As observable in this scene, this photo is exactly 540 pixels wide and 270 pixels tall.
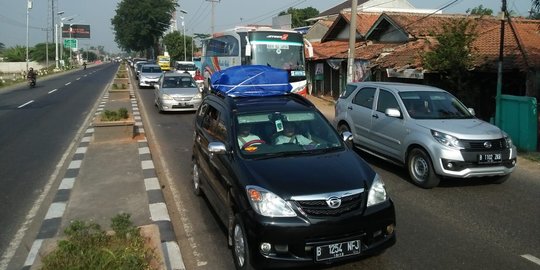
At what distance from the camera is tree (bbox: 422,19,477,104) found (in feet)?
46.8

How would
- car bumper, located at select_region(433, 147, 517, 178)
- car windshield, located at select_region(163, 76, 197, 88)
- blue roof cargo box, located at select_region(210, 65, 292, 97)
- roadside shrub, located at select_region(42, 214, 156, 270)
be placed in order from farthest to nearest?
car windshield, located at select_region(163, 76, 197, 88) < blue roof cargo box, located at select_region(210, 65, 292, 97) < car bumper, located at select_region(433, 147, 517, 178) < roadside shrub, located at select_region(42, 214, 156, 270)

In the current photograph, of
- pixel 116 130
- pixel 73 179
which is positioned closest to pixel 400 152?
pixel 73 179

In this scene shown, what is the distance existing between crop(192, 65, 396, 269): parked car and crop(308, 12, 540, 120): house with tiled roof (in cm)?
952

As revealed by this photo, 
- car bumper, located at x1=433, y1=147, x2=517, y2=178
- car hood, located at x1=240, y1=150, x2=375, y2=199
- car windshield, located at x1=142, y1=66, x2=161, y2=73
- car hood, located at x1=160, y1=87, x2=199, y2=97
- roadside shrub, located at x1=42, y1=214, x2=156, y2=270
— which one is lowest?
roadside shrub, located at x1=42, y1=214, x2=156, y2=270

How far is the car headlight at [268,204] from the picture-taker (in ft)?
13.5

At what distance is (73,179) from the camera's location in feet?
26.5

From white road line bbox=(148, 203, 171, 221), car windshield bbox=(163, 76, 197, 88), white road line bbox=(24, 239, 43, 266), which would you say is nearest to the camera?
white road line bbox=(24, 239, 43, 266)

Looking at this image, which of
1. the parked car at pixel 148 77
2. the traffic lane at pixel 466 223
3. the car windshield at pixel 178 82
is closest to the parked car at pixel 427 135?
the traffic lane at pixel 466 223

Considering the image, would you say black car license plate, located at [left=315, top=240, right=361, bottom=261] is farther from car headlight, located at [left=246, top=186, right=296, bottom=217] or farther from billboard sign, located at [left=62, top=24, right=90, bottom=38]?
billboard sign, located at [left=62, top=24, right=90, bottom=38]

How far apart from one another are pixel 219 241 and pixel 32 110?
16.4 m

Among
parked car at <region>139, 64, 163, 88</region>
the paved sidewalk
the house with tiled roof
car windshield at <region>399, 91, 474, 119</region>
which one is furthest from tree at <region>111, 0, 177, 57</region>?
car windshield at <region>399, 91, 474, 119</region>

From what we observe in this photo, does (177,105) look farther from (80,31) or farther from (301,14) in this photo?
(80,31)

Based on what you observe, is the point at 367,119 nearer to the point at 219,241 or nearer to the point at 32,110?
the point at 219,241

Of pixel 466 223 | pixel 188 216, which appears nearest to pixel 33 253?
pixel 188 216
